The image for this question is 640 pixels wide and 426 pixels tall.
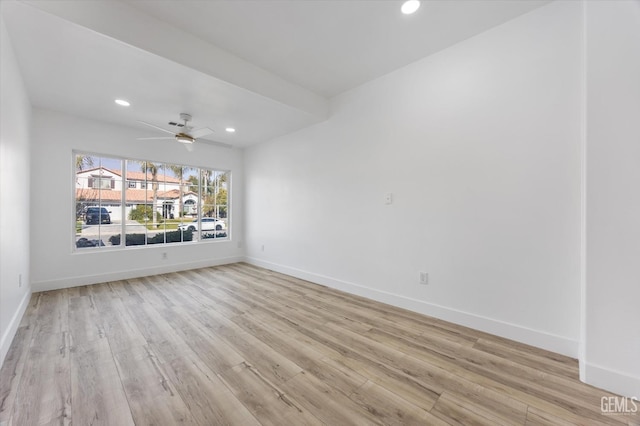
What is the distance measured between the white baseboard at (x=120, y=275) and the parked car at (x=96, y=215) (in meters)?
0.92

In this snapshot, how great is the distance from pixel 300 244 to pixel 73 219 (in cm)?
371

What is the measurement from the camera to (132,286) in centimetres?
398

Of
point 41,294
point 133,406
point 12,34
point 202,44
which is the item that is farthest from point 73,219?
point 133,406

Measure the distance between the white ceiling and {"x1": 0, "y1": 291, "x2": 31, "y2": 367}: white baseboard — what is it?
8.34 ft

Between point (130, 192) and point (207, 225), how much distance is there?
156 centimetres

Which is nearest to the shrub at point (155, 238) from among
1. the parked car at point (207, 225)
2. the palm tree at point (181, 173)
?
the parked car at point (207, 225)

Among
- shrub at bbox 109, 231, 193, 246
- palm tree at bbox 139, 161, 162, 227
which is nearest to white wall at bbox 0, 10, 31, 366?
shrub at bbox 109, 231, 193, 246

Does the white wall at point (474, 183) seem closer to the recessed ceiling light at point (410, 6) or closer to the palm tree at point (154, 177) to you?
the recessed ceiling light at point (410, 6)

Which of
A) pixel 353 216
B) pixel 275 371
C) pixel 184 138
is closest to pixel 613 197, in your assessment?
pixel 353 216

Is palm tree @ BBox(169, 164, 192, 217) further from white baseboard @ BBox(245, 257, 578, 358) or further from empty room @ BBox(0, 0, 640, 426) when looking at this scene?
white baseboard @ BBox(245, 257, 578, 358)

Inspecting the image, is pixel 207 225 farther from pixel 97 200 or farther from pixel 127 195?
pixel 97 200

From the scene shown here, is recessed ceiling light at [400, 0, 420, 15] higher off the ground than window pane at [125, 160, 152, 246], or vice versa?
recessed ceiling light at [400, 0, 420, 15]

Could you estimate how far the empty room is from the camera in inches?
64.4

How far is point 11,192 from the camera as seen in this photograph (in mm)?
2375
